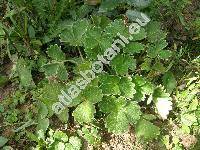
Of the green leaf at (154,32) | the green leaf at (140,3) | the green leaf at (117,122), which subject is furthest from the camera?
the green leaf at (140,3)

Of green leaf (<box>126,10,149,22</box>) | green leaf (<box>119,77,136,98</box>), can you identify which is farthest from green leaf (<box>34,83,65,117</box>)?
green leaf (<box>126,10,149,22</box>)

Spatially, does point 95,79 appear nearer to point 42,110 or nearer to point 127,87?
point 127,87

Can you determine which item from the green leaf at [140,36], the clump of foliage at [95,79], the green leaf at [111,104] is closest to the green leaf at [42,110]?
the clump of foliage at [95,79]

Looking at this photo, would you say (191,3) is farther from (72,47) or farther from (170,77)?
(72,47)

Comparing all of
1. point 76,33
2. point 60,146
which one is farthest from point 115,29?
point 60,146

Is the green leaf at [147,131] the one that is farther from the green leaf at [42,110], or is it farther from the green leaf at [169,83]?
the green leaf at [42,110]

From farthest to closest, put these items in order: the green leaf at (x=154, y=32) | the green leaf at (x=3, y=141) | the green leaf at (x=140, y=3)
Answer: the green leaf at (x=140, y=3) → the green leaf at (x=154, y=32) → the green leaf at (x=3, y=141)

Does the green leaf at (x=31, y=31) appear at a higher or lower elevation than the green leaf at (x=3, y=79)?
higher
